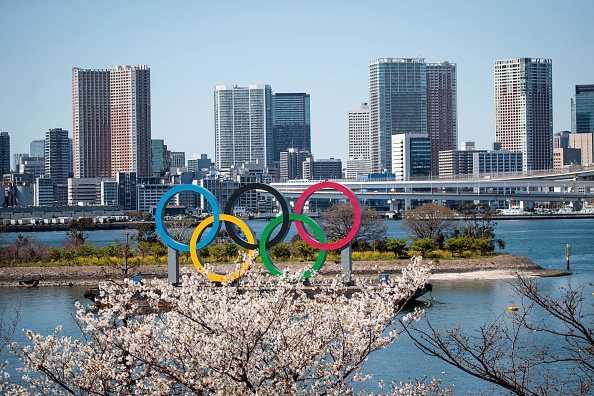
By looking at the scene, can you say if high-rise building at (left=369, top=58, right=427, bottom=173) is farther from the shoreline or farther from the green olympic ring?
the green olympic ring

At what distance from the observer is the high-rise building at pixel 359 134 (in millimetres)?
176425

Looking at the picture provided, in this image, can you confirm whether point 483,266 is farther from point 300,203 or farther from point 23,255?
point 23,255

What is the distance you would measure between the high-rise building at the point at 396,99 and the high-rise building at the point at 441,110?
2.16 m

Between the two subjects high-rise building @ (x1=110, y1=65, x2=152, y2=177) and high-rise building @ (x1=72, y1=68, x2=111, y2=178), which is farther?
high-rise building @ (x1=72, y1=68, x2=111, y2=178)

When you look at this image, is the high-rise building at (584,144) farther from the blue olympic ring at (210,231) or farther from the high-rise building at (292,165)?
the blue olympic ring at (210,231)

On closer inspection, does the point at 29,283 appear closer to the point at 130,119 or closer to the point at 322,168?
the point at 130,119

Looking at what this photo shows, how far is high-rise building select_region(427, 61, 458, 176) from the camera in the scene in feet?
541

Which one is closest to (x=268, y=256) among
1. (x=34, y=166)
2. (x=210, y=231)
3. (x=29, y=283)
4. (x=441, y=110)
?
(x=210, y=231)

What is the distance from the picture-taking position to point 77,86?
502ft

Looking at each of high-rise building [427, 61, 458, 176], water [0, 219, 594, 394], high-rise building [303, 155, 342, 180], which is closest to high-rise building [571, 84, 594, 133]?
high-rise building [427, 61, 458, 176]

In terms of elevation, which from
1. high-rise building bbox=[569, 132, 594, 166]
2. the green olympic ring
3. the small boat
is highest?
high-rise building bbox=[569, 132, 594, 166]

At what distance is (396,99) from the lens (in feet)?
532

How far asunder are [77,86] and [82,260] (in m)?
122

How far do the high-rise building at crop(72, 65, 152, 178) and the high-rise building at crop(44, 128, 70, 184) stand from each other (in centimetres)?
250
